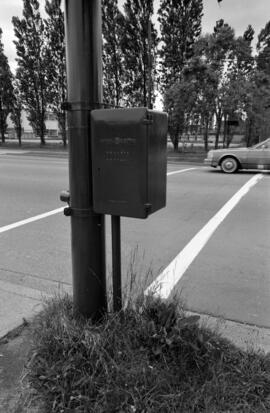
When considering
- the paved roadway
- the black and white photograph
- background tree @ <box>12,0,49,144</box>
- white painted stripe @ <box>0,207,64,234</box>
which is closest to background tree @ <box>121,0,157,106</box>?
background tree @ <box>12,0,49,144</box>

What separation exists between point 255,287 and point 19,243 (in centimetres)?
334

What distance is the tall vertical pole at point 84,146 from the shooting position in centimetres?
216

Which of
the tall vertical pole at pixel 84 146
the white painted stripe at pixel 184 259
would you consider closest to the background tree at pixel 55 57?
the white painted stripe at pixel 184 259

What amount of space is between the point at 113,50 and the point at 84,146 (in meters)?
26.9

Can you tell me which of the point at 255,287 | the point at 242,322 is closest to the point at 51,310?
the point at 242,322

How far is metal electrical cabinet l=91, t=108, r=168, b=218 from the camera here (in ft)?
6.91

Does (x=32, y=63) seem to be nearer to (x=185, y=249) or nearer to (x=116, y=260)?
(x=185, y=249)

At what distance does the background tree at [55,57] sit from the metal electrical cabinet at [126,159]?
88.3 ft

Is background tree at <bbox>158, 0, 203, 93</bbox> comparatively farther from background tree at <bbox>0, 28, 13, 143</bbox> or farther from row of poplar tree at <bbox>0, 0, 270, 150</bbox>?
background tree at <bbox>0, 28, 13, 143</bbox>

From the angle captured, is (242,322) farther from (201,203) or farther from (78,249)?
(201,203)

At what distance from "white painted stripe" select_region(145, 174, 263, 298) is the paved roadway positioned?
1cm

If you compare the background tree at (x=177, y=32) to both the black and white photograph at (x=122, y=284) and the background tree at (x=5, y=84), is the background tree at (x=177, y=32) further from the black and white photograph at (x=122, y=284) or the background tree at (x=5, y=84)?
the black and white photograph at (x=122, y=284)

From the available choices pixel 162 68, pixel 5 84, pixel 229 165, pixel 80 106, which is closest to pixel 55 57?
pixel 5 84

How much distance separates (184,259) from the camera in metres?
4.65
